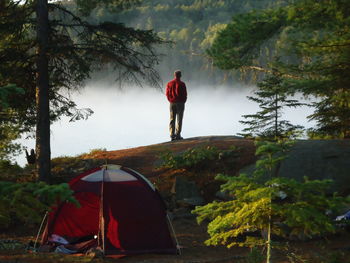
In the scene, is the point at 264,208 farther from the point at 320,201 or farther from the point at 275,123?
the point at 275,123

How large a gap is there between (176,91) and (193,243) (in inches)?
325

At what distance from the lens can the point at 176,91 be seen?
1941cm

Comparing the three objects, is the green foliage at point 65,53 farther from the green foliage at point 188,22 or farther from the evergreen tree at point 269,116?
the green foliage at point 188,22

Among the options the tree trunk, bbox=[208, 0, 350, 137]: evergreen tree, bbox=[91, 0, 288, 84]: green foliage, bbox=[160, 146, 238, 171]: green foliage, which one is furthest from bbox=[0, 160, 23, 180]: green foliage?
bbox=[91, 0, 288, 84]: green foliage

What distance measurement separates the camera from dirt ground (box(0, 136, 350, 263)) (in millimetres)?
10609

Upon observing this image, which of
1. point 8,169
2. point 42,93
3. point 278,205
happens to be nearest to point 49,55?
point 42,93

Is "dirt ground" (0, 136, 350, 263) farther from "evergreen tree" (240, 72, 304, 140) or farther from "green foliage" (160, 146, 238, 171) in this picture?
"evergreen tree" (240, 72, 304, 140)

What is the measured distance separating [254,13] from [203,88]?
488 ft

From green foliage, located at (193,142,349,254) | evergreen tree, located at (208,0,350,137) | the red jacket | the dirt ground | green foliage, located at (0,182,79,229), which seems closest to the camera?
green foliage, located at (0,182,79,229)

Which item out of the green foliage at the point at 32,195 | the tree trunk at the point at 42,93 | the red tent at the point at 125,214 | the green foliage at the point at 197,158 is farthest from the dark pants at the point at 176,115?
the green foliage at the point at 32,195

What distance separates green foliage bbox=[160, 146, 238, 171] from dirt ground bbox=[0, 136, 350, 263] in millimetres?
286

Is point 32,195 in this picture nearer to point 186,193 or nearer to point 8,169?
point 186,193

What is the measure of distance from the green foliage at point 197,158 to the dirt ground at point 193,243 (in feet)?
0.94

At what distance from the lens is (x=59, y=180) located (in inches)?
678
